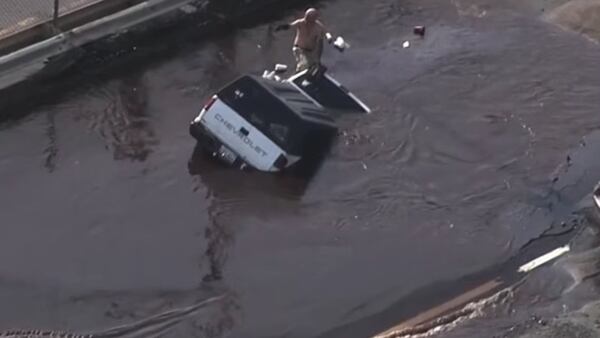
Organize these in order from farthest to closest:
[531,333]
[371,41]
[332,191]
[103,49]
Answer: [371,41], [103,49], [332,191], [531,333]

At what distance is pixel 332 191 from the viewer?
→ 59.4ft

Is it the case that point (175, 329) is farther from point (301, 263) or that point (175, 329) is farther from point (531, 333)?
point (531, 333)

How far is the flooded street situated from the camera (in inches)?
616

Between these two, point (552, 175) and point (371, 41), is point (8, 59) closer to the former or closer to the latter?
point (371, 41)

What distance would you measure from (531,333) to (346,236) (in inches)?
139

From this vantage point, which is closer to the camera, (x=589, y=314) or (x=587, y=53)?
(x=589, y=314)

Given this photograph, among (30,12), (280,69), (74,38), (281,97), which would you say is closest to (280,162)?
(281,97)

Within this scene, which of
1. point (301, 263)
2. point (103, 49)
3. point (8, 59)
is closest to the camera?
point (301, 263)

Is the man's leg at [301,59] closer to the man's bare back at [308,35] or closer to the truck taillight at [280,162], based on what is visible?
the man's bare back at [308,35]

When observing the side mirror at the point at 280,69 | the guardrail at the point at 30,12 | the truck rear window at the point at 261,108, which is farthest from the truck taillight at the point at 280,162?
the guardrail at the point at 30,12

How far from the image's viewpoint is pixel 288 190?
1802 cm

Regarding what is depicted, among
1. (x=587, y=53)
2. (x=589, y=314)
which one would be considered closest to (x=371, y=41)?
(x=587, y=53)

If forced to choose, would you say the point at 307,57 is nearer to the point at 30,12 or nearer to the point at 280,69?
the point at 280,69

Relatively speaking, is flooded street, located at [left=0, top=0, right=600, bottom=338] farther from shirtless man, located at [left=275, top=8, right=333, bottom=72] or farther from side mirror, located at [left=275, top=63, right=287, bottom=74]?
shirtless man, located at [left=275, top=8, right=333, bottom=72]
